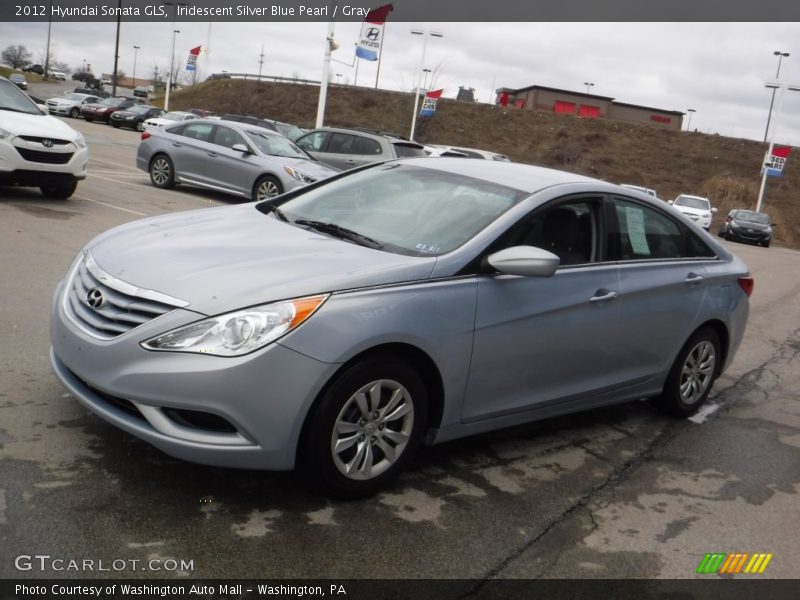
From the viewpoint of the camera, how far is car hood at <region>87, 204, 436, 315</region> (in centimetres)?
358

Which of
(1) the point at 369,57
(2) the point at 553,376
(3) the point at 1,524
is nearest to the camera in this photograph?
(3) the point at 1,524

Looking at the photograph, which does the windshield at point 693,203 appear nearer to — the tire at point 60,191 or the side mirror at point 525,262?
the tire at point 60,191

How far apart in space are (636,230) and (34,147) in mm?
8295

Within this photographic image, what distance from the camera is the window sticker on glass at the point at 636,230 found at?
523 centimetres

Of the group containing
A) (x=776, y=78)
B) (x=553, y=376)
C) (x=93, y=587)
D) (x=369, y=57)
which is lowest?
(x=93, y=587)

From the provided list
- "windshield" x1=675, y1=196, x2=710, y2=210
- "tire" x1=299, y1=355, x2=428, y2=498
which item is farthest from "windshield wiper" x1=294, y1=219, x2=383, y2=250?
"windshield" x1=675, y1=196, x2=710, y2=210

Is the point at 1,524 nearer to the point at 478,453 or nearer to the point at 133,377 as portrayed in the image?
the point at 133,377

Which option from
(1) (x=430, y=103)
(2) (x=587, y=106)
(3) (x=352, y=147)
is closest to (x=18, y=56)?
(2) (x=587, y=106)

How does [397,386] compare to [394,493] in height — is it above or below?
above

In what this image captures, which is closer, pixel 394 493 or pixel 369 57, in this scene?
pixel 394 493

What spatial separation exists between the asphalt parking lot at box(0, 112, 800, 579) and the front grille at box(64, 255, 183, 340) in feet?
2.10

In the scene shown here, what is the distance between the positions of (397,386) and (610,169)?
59003 millimetres

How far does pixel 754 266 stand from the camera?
65.0ft

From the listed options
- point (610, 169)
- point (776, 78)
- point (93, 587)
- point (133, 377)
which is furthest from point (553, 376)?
point (610, 169)
